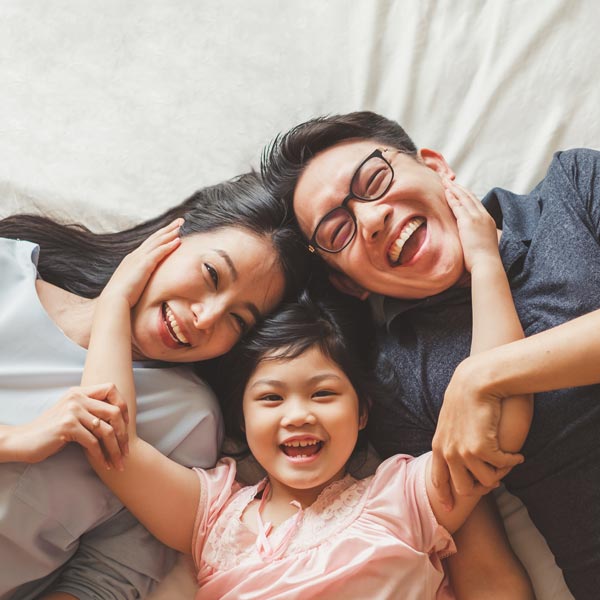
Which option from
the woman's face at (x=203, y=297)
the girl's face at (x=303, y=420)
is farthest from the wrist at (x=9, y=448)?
the girl's face at (x=303, y=420)

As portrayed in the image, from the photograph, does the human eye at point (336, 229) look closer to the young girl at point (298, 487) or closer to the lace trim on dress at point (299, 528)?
the young girl at point (298, 487)

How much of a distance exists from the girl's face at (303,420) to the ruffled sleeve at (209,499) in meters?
0.08

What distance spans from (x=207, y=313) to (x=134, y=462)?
30 centimetres

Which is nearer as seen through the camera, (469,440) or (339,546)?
(469,440)

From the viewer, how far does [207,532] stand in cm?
146

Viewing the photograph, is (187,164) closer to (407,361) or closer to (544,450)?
(407,361)

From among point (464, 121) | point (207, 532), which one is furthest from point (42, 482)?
point (464, 121)

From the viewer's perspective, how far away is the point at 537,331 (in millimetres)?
1427

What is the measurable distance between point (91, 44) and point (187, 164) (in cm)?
42

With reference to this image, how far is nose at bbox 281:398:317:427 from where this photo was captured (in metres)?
1.41

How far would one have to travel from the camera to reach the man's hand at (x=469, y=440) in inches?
50.6

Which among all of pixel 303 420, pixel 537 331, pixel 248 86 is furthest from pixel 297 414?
pixel 248 86

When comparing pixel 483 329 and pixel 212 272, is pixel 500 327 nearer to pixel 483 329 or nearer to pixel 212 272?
pixel 483 329

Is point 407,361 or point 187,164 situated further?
point 187,164
